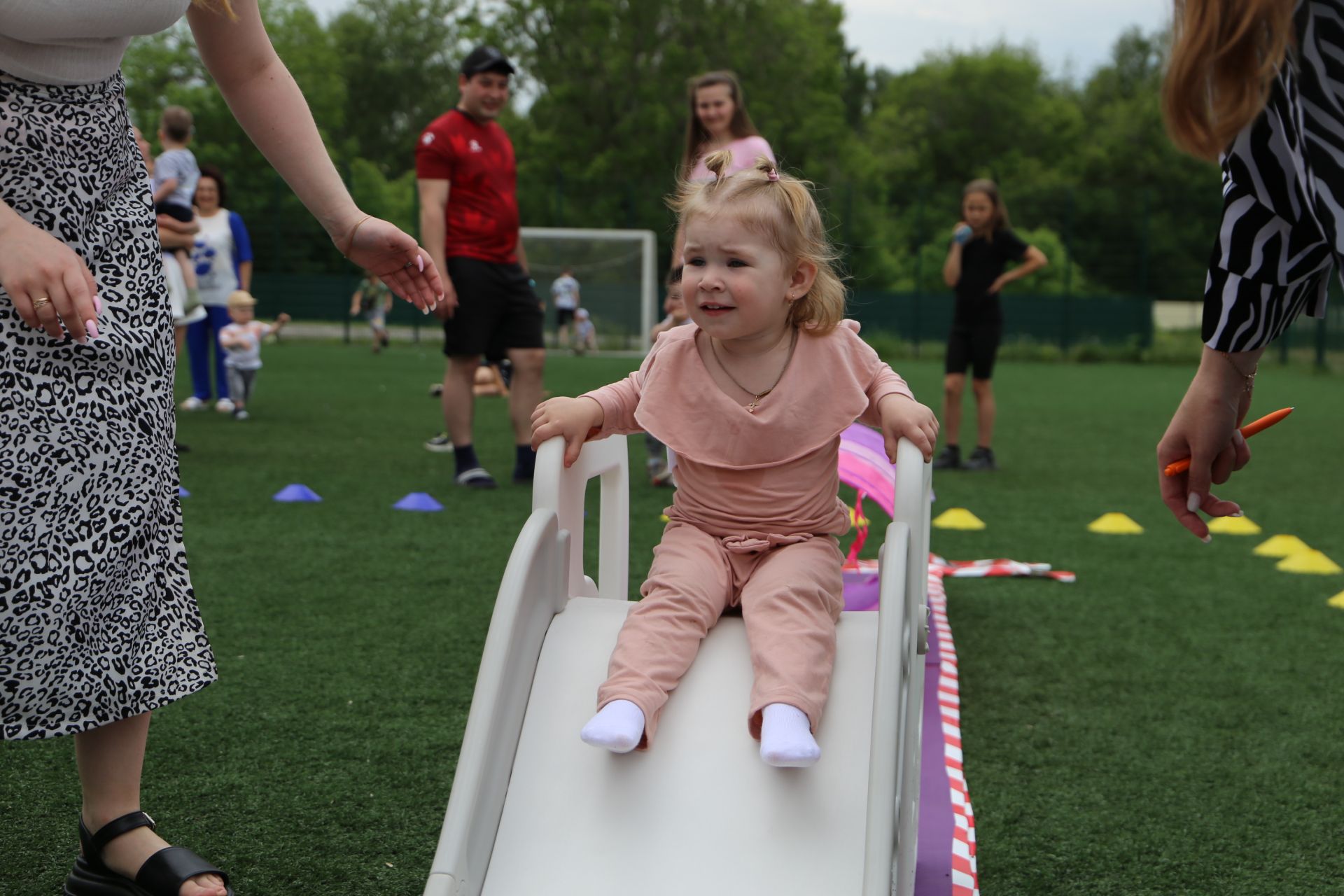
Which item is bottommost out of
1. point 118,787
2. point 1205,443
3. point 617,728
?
point 118,787

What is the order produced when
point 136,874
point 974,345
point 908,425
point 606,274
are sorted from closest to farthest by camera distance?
1. point 136,874
2. point 908,425
3. point 974,345
4. point 606,274

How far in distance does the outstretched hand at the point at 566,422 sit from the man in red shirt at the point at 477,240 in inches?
147

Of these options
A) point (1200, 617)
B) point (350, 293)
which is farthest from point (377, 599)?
point (350, 293)

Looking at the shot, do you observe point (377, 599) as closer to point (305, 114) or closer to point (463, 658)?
point (463, 658)

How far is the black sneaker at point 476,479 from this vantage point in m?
6.36

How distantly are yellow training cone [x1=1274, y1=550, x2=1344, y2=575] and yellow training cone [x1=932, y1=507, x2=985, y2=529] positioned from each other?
1.19 metres

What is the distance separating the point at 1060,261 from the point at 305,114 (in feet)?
79.2

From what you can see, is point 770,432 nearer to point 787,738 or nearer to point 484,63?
point 787,738

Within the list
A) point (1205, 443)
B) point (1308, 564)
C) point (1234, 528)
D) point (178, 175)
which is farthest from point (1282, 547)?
point (178, 175)

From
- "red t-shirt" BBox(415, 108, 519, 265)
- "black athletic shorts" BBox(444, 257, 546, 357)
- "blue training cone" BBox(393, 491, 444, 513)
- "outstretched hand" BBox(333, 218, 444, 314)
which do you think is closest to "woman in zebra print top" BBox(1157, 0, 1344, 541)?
"outstretched hand" BBox(333, 218, 444, 314)

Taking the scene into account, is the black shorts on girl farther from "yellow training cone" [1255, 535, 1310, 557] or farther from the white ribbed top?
the white ribbed top

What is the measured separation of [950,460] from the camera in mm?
7738

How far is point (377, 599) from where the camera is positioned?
411 cm

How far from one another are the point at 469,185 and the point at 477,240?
9.6 inches
